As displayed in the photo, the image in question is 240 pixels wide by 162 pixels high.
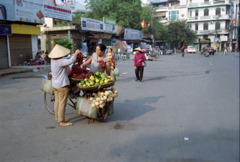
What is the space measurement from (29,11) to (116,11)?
928 inches

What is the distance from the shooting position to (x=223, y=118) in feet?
18.2

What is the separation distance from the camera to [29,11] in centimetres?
1811

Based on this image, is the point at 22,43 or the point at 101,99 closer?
the point at 101,99

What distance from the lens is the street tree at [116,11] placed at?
39406mm

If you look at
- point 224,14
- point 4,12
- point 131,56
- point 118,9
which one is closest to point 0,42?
point 4,12

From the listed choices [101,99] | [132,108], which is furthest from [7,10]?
[101,99]

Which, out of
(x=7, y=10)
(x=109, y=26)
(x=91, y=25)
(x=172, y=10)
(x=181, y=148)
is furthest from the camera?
(x=172, y=10)

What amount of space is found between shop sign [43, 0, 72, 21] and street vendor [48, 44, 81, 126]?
53.4ft

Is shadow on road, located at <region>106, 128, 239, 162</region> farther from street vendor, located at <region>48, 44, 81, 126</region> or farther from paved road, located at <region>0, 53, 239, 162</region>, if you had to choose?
street vendor, located at <region>48, 44, 81, 126</region>

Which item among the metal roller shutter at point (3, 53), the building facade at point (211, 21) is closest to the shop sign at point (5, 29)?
the metal roller shutter at point (3, 53)

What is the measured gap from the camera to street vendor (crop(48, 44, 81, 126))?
4832 mm

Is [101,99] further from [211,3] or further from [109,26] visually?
[211,3]

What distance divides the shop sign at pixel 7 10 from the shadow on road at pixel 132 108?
40.9 feet

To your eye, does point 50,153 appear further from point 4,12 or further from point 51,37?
point 51,37
